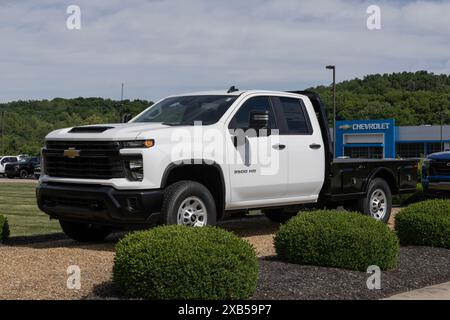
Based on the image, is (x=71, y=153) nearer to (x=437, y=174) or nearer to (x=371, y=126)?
(x=437, y=174)

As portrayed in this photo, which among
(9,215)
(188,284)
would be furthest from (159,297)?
(9,215)

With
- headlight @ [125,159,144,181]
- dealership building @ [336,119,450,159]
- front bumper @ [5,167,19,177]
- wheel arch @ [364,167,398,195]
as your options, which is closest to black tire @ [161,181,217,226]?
headlight @ [125,159,144,181]

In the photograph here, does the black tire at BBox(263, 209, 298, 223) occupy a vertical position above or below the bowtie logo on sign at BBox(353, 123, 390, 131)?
below

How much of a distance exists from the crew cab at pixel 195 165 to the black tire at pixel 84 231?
0.05 feet

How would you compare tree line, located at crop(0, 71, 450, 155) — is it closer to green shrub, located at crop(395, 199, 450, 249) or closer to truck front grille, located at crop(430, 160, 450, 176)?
truck front grille, located at crop(430, 160, 450, 176)

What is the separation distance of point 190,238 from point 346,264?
6.94ft

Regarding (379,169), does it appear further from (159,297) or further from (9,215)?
(9,215)

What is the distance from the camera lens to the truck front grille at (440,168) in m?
15.4

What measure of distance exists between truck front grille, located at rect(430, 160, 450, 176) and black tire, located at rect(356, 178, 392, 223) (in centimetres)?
386

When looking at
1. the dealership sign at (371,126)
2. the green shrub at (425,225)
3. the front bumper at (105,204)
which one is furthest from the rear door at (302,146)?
the dealership sign at (371,126)

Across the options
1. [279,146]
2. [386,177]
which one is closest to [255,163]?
[279,146]

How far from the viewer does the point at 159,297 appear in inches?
219

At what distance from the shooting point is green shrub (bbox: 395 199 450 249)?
902cm

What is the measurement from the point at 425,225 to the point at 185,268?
4.66m
